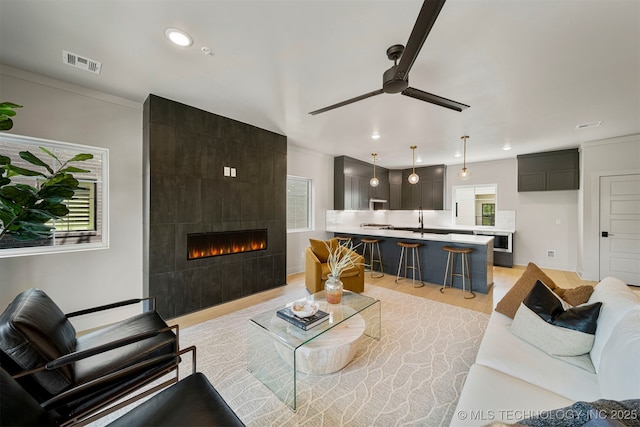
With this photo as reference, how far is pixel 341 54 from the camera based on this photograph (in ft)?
6.94

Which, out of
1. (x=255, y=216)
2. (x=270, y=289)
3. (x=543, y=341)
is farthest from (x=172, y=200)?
(x=543, y=341)

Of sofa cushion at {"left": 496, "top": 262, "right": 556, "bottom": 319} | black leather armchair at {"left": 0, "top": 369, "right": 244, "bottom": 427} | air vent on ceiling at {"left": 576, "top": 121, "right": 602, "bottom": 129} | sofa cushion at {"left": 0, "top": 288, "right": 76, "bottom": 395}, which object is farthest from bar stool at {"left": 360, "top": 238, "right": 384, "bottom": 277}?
sofa cushion at {"left": 0, "top": 288, "right": 76, "bottom": 395}

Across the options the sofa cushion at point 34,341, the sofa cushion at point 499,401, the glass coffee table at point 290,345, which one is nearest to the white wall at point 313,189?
the glass coffee table at point 290,345

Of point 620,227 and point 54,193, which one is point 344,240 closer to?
point 54,193

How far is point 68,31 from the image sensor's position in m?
1.90

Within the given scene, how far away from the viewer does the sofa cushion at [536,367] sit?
1307 mm

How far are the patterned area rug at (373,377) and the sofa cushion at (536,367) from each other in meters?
0.52

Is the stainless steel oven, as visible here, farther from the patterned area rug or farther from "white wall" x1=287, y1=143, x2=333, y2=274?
"white wall" x1=287, y1=143, x2=333, y2=274

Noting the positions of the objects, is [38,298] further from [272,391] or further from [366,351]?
[366,351]

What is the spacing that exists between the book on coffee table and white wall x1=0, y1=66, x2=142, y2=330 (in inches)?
86.0

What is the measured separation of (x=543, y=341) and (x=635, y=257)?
4.97m

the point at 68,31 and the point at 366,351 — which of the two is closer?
the point at 68,31

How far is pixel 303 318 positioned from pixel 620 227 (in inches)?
245

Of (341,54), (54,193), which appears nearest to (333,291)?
(341,54)
